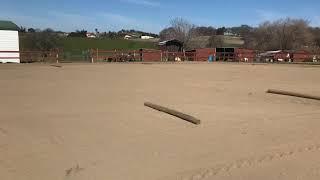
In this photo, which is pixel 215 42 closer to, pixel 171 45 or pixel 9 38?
pixel 171 45

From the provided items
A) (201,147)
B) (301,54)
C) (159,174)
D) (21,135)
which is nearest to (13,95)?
(21,135)

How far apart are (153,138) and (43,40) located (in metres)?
69.7

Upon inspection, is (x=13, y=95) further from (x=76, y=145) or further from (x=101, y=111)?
(x=76, y=145)

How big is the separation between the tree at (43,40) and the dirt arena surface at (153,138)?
204 ft

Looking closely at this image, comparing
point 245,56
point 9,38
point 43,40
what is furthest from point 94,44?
point 245,56

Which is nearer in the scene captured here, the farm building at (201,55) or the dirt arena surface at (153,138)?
the dirt arena surface at (153,138)

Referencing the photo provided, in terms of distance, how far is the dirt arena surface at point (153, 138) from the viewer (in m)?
6.41

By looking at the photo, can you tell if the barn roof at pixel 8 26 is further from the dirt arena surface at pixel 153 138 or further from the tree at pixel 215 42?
the tree at pixel 215 42

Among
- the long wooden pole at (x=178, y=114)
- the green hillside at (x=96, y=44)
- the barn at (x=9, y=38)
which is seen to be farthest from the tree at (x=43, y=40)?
the long wooden pole at (x=178, y=114)

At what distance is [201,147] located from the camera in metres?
7.85

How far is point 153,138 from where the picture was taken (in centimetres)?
853

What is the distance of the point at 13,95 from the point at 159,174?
9.31 m

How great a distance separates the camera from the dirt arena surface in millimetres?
6406

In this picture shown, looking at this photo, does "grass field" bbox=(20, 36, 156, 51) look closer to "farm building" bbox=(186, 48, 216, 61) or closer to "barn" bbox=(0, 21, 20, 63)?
"barn" bbox=(0, 21, 20, 63)
